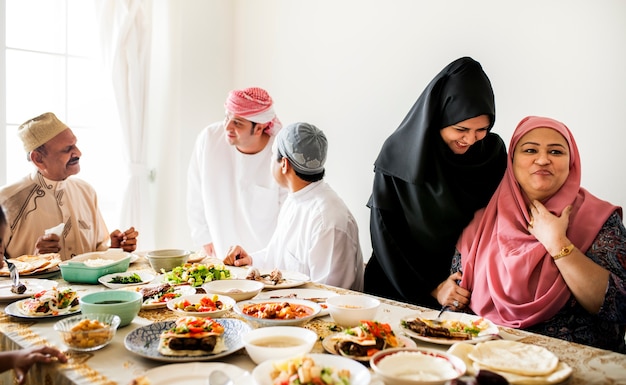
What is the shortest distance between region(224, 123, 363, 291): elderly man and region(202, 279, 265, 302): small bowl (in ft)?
1.52

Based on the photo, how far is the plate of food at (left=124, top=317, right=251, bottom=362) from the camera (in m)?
1.38

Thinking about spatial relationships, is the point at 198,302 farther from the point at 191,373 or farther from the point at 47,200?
the point at 47,200

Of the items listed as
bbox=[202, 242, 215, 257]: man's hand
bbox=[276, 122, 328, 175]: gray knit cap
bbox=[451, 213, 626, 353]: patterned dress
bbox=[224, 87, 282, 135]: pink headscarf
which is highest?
bbox=[224, 87, 282, 135]: pink headscarf

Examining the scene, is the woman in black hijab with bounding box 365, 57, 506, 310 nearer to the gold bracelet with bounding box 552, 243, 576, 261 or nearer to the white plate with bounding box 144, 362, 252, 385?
the gold bracelet with bounding box 552, 243, 576, 261

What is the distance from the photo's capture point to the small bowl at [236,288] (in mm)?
1939

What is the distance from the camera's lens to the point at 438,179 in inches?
95.1

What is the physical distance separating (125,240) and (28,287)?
827 mm

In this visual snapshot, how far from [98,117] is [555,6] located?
342cm

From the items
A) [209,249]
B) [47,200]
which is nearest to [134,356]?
[47,200]

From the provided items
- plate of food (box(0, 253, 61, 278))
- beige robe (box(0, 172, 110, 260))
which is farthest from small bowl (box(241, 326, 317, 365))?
beige robe (box(0, 172, 110, 260))

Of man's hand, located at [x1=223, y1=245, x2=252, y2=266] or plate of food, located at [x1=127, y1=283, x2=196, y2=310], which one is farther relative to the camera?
man's hand, located at [x1=223, y1=245, x2=252, y2=266]

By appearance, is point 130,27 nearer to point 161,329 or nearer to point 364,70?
point 364,70

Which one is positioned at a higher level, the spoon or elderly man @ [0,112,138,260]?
elderly man @ [0,112,138,260]

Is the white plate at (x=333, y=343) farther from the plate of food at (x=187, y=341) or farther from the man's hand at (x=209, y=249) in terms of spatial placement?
the man's hand at (x=209, y=249)
